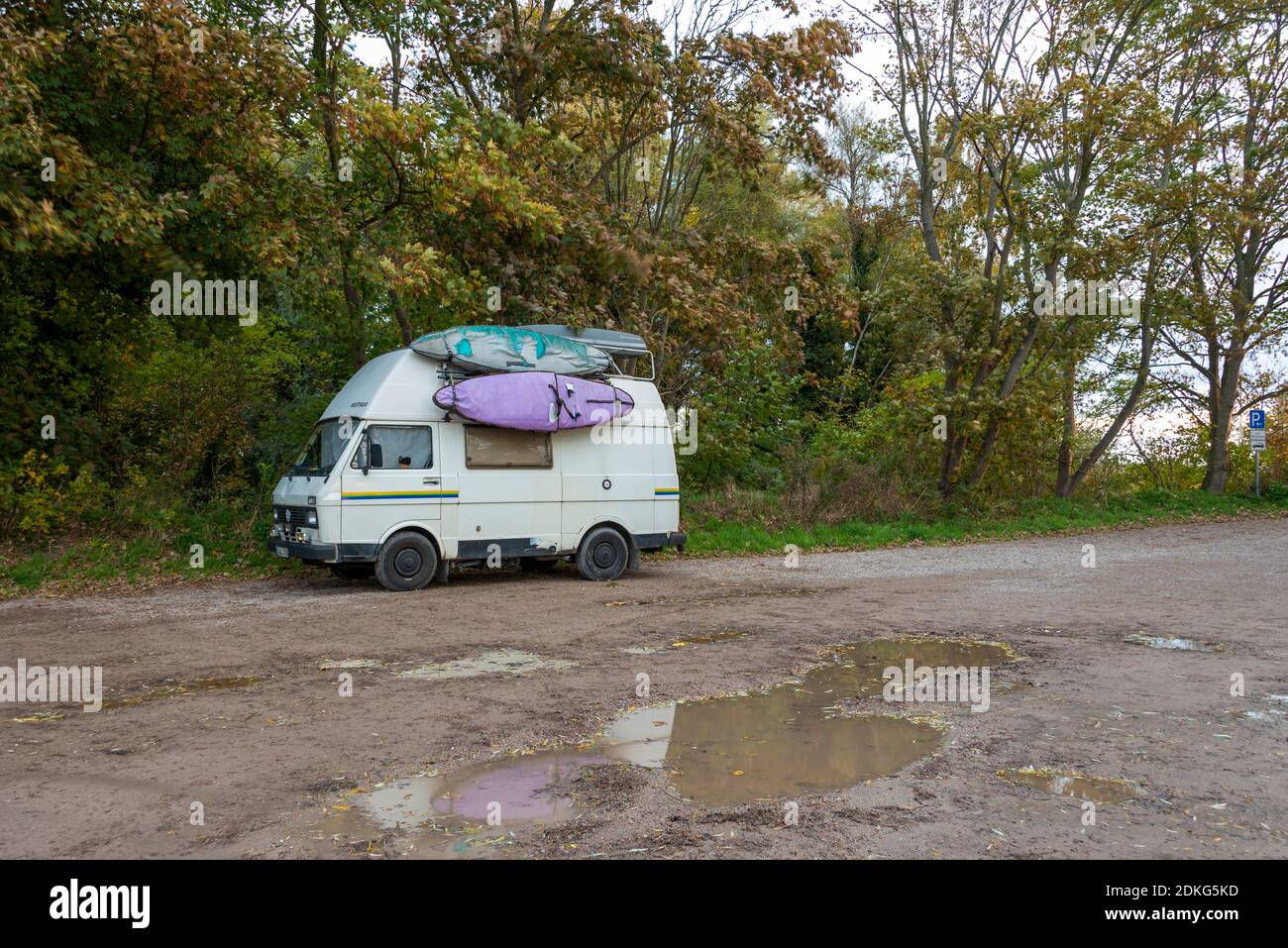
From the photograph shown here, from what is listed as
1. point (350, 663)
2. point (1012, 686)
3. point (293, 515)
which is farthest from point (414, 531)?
point (1012, 686)

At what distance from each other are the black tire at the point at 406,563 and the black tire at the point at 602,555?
208 cm

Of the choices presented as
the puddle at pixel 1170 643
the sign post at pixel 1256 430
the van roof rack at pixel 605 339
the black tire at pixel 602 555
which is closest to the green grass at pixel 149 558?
the black tire at pixel 602 555

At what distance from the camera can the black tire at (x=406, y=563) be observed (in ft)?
39.0

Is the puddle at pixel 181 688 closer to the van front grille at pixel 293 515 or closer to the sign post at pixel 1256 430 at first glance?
the van front grille at pixel 293 515

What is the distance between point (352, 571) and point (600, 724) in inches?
309

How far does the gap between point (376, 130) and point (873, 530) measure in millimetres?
11604

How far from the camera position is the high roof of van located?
12008 millimetres

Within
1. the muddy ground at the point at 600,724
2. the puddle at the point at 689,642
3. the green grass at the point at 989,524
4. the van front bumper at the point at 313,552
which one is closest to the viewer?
the muddy ground at the point at 600,724

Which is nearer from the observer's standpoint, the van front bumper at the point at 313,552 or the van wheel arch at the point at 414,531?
the van front bumper at the point at 313,552

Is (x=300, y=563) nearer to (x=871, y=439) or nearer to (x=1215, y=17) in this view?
(x=871, y=439)

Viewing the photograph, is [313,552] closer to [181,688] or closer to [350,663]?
[350,663]

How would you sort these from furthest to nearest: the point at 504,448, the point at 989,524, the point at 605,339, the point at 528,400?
the point at 989,524 → the point at 605,339 → the point at 504,448 → the point at 528,400

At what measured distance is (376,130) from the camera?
13.1 m

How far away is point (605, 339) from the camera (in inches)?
547
